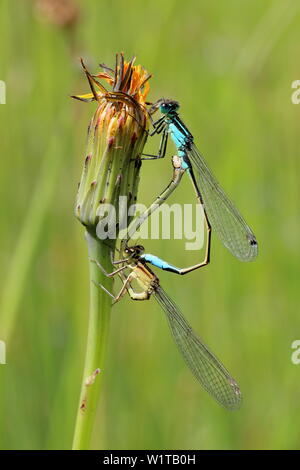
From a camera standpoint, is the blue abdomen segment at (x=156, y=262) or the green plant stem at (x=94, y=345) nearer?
the green plant stem at (x=94, y=345)

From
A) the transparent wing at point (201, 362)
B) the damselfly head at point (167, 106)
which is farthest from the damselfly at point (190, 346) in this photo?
the damselfly head at point (167, 106)

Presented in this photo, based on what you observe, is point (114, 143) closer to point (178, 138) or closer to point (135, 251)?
point (135, 251)

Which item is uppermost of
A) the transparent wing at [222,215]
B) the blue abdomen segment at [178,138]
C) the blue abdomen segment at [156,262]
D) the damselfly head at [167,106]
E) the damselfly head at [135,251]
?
the damselfly head at [167,106]

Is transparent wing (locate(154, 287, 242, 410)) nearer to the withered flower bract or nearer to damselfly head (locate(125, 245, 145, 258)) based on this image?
damselfly head (locate(125, 245, 145, 258))

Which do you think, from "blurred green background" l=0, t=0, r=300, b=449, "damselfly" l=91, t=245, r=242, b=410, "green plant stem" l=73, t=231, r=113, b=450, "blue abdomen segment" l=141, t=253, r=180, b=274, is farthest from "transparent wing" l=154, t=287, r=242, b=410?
"green plant stem" l=73, t=231, r=113, b=450

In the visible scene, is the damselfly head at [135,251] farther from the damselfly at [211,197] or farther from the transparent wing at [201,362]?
the damselfly at [211,197]
